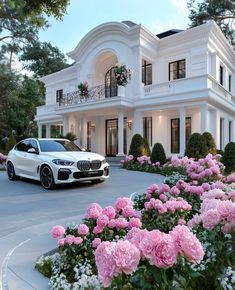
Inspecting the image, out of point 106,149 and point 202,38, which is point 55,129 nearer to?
point 106,149

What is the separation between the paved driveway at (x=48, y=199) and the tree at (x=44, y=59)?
30.2 meters

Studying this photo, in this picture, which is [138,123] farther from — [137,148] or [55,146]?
[55,146]

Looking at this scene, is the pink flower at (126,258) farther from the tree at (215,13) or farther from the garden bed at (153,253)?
the tree at (215,13)

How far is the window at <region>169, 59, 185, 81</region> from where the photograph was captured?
20.3 metres

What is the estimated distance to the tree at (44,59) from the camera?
124ft

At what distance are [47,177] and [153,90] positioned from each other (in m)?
11.8

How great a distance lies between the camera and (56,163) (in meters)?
9.10

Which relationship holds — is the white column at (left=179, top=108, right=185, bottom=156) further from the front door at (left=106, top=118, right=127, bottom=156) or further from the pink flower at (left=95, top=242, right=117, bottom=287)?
the pink flower at (left=95, top=242, right=117, bottom=287)

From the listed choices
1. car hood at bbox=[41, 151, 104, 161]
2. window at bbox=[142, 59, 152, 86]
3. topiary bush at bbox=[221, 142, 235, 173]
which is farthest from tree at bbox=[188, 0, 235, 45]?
car hood at bbox=[41, 151, 104, 161]

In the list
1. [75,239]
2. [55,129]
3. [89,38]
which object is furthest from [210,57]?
[55,129]

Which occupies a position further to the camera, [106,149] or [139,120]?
[106,149]

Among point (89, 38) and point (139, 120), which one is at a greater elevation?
point (89, 38)

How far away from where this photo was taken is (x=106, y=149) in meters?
23.6

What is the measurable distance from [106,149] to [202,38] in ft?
33.7
